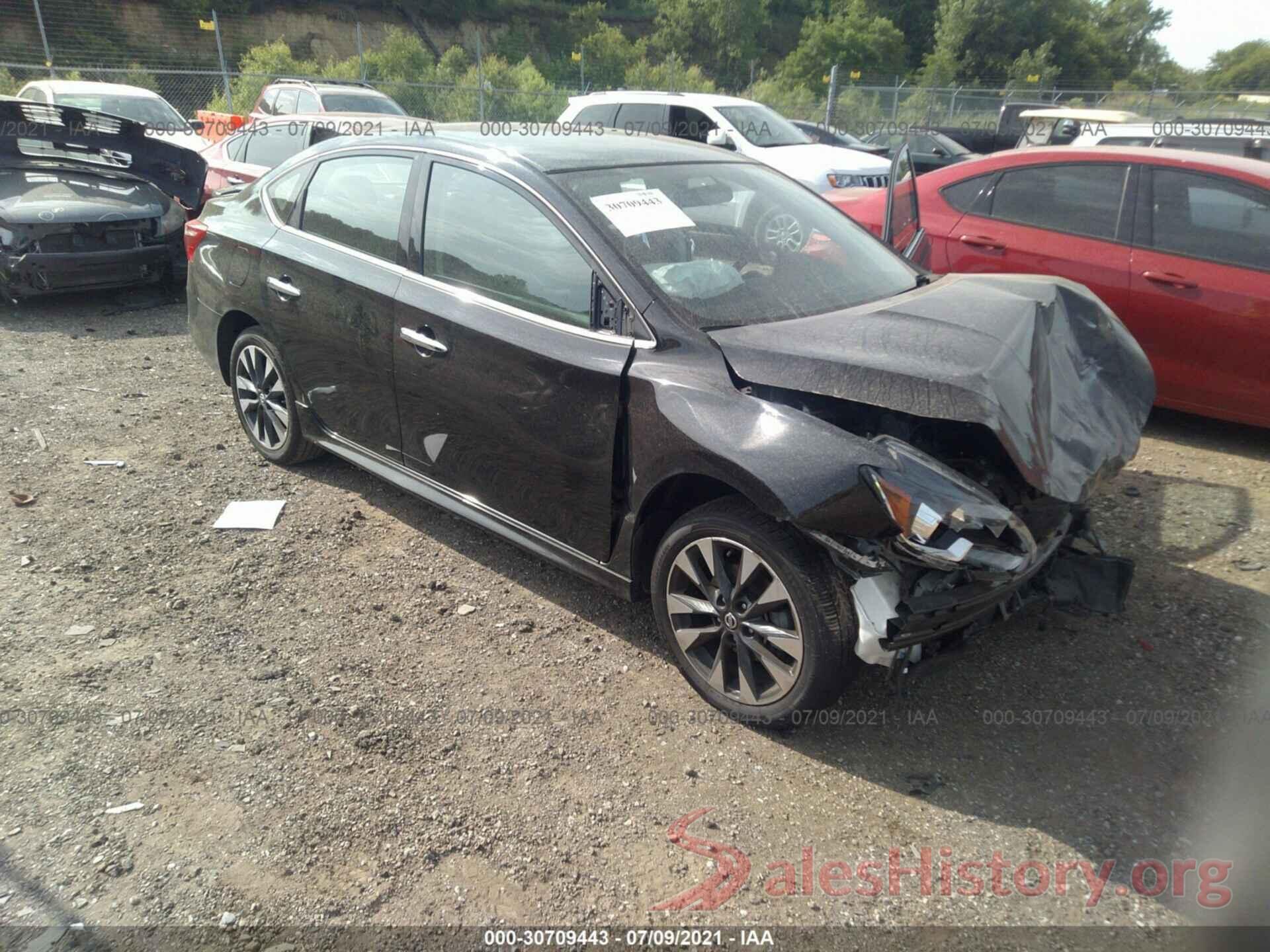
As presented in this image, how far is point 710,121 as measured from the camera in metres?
11.5

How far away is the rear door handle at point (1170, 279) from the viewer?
4871mm

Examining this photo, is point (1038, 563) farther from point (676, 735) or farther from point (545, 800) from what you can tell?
point (545, 800)

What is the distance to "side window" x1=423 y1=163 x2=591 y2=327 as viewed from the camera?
3189 millimetres

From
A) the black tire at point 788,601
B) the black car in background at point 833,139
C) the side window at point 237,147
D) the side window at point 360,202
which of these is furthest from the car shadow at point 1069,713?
the black car in background at point 833,139

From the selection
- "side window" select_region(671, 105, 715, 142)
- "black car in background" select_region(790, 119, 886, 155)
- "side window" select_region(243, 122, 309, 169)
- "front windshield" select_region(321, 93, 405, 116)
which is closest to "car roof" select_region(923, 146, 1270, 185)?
"side window" select_region(243, 122, 309, 169)

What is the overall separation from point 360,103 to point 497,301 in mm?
12271

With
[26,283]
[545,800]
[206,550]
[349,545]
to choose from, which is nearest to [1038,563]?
[545,800]

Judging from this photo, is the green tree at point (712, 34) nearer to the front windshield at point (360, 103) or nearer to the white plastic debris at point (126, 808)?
the front windshield at point (360, 103)

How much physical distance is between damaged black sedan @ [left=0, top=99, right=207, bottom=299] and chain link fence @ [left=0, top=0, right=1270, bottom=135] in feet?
35.8

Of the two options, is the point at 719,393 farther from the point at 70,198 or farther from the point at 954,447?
the point at 70,198

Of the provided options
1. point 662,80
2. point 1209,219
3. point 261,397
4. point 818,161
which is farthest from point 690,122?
point 662,80

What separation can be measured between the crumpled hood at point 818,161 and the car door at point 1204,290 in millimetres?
5446

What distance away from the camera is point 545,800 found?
269 centimetres

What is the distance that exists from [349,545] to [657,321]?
6.69ft
